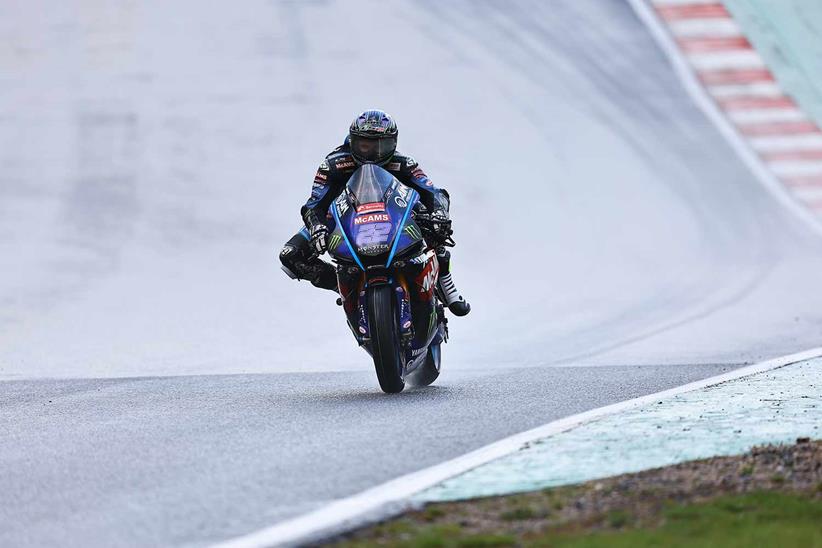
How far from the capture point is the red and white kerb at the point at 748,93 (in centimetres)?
2008

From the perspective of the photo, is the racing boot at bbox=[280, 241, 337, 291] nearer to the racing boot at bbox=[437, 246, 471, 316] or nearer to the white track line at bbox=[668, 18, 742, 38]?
the racing boot at bbox=[437, 246, 471, 316]

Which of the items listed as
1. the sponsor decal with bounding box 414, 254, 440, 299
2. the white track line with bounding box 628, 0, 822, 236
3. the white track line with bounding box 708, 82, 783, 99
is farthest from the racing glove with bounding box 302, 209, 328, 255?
the white track line with bounding box 708, 82, 783, 99

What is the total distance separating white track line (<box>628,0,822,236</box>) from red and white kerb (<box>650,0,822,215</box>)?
7 cm

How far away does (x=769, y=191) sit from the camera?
19.1 m

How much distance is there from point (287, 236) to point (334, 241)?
8.00 meters

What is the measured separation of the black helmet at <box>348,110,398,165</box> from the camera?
9.63 meters

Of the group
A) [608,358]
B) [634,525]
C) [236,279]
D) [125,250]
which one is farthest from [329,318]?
[634,525]

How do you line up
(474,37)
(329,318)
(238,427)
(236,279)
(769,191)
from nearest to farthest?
(238,427) → (329,318) → (236,279) → (769,191) → (474,37)

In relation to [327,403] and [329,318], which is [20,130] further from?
[327,403]

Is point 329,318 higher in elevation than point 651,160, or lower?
lower

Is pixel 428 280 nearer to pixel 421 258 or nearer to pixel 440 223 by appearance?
pixel 421 258

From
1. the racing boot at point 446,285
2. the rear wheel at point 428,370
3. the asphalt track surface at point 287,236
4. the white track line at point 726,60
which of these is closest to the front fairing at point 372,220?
the racing boot at point 446,285

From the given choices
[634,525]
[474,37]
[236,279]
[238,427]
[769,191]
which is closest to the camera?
[634,525]

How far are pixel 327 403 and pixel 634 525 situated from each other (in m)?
4.09
